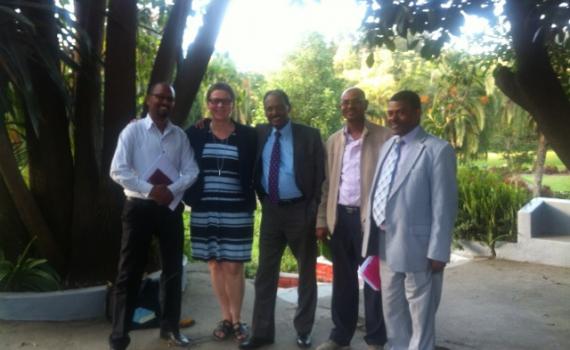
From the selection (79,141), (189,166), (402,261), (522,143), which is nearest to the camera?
(402,261)

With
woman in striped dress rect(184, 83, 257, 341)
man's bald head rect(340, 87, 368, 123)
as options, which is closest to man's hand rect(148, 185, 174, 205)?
woman in striped dress rect(184, 83, 257, 341)

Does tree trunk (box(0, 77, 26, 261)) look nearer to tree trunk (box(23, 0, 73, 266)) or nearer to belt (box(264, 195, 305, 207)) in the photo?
tree trunk (box(23, 0, 73, 266))

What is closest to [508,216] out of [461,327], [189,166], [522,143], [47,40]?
[461,327]

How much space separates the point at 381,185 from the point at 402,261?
0.50m

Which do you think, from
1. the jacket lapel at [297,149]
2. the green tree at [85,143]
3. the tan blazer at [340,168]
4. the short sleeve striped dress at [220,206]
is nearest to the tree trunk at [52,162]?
the green tree at [85,143]

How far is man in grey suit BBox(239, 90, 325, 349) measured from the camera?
4.56 meters

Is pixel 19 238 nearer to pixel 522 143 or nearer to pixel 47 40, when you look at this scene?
pixel 47 40

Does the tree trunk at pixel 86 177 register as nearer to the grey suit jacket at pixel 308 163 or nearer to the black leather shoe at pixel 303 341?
the grey suit jacket at pixel 308 163

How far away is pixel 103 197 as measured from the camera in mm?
5777

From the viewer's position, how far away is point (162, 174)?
441cm

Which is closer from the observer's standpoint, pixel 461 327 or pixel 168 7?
pixel 461 327

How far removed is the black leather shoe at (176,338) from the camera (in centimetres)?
470

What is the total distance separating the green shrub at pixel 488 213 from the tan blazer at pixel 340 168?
5149 mm

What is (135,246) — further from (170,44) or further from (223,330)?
(170,44)
